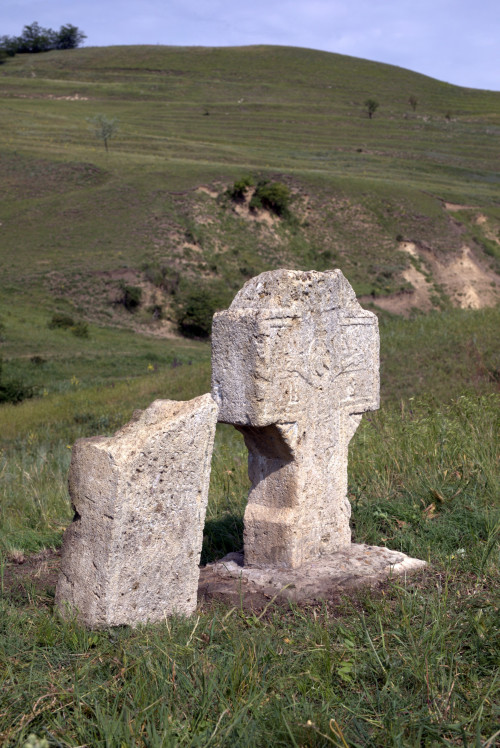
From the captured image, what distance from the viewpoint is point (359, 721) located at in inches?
99.7

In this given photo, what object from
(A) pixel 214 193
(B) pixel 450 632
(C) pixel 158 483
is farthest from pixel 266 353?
(A) pixel 214 193

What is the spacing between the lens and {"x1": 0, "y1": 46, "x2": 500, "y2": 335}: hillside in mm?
32344

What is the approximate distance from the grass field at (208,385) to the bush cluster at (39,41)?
102ft

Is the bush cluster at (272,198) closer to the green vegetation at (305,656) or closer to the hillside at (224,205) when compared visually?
the hillside at (224,205)

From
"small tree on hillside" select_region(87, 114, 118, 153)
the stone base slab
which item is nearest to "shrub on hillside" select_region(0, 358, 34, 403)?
the stone base slab

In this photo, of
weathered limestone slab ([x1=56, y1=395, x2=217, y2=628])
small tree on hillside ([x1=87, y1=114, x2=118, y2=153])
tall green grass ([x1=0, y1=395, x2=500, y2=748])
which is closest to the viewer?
tall green grass ([x1=0, y1=395, x2=500, y2=748])

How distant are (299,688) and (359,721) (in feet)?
0.87

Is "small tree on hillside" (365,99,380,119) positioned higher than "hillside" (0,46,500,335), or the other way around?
"small tree on hillside" (365,99,380,119)

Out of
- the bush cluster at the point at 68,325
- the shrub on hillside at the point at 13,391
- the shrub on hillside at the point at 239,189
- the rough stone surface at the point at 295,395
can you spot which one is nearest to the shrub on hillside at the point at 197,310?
the bush cluster at the point at 68,325

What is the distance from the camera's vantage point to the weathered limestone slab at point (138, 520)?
10.4 feet

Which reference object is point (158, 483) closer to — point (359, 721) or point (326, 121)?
point (359, 721)

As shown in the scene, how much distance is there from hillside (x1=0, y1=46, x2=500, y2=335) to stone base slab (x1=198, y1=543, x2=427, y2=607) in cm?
2584

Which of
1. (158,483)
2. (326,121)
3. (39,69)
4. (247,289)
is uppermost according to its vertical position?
(39,69)

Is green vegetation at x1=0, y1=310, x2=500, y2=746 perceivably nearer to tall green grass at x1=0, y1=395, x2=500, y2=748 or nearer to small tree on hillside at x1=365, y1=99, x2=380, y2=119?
tall green grass at x1=0, y1=395, x2=500, y2=748
